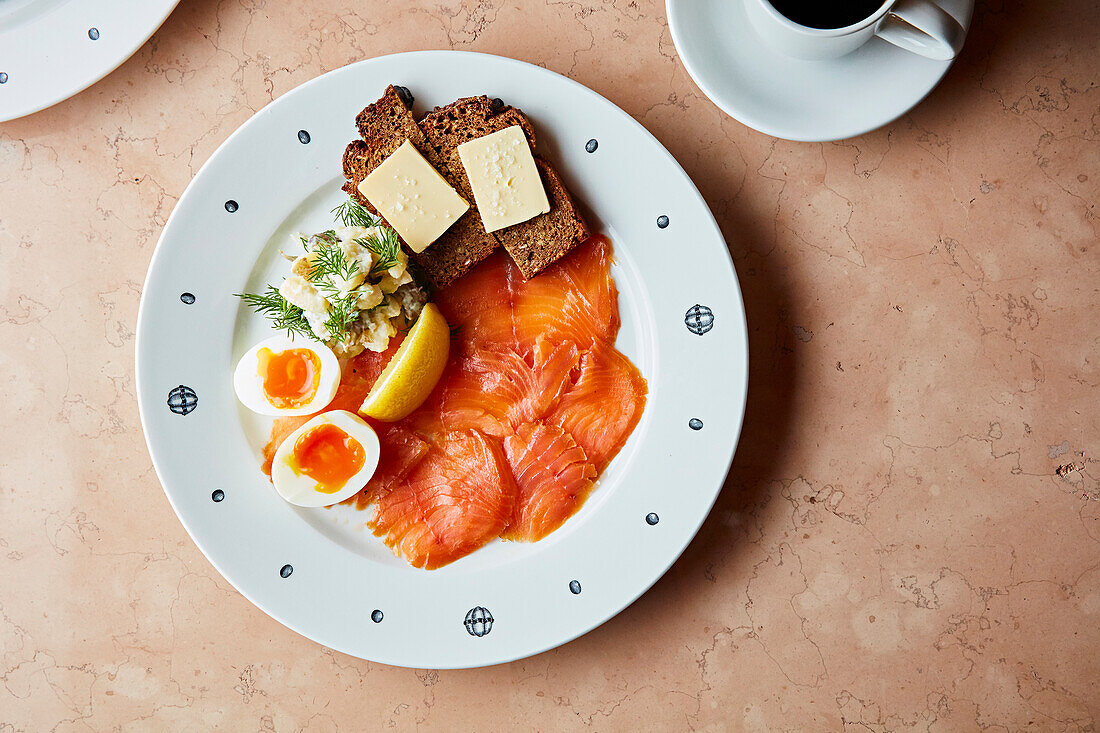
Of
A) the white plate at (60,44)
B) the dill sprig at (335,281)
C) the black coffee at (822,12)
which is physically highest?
the white plate at (60,44)

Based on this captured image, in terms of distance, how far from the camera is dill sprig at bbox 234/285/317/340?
1.46 metres

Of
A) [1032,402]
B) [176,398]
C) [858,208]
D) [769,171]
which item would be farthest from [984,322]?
[176,398]

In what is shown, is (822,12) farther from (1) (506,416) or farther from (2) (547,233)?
(1) (506,416)

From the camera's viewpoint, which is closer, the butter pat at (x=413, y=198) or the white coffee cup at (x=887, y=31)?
the white coffee cup at (x=887, y=31)

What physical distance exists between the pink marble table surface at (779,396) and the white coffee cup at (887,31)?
0.26 metres

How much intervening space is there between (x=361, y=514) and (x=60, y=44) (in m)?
1.27

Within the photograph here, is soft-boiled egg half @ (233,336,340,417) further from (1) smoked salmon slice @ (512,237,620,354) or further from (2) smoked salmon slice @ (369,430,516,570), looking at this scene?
(1) smoked salmon slice @ (512,237,620,354)

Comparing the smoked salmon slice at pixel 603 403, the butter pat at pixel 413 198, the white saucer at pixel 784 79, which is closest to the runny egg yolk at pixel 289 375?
the butter pat at pixel 413 198

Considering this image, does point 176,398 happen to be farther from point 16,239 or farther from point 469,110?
point 469,110

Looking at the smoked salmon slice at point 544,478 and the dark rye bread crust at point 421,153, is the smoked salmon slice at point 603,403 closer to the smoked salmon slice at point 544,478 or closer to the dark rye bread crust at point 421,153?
the smoked salmon slice at point 544,478

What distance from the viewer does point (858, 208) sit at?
151cm

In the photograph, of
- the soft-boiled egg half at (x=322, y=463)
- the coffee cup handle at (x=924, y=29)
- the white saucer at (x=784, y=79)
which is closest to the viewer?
the coffee cup handle at (x=924, y=29)

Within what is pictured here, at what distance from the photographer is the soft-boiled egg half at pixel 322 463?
1453mm

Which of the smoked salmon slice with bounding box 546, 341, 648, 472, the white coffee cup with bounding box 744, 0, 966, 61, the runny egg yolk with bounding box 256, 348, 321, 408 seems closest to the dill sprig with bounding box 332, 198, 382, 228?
the runny egg yolk with bounding box 256, 348, 321, 408
